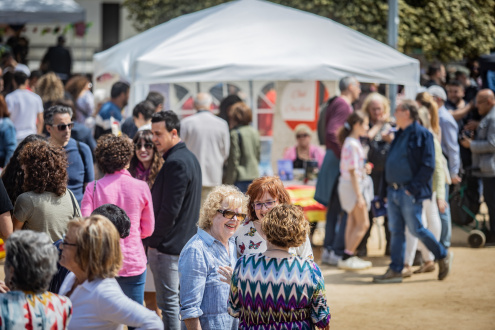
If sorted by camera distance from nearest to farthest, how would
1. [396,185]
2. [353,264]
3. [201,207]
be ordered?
[201,207] → [396,185] → [353,264]

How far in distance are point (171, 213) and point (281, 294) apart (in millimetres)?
1987

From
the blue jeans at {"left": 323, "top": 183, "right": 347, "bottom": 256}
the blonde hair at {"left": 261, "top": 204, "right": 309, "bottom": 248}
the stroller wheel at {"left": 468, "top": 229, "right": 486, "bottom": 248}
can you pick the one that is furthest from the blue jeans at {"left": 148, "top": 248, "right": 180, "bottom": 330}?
the stroller wheel at {"left": 468, "top": 229, "right": 486, "bottom": 248}

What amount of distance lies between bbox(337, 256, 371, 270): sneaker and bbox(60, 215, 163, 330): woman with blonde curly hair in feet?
20.2

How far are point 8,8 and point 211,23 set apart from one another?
802 centimetres

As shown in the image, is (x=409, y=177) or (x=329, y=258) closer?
(x=409, y=177)

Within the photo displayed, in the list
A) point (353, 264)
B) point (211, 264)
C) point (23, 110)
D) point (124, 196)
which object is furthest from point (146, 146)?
point (23, 110)

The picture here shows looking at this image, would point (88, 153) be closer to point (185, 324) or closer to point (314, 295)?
point (185, 324)

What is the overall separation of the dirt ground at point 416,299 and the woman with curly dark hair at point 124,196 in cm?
233

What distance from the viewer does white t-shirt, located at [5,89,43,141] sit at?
10.6 m

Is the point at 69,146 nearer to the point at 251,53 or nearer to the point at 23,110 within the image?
the point at 23,110

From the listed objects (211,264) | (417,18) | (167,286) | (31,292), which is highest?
(417,18)

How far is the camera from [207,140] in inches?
375

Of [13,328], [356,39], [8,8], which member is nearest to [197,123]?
[356,39]

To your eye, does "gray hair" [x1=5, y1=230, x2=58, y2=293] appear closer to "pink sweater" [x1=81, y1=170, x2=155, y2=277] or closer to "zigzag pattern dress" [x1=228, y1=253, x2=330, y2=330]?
"zigzag pattern dress" [x1=228, y1=253, x2=330, y2=330]
